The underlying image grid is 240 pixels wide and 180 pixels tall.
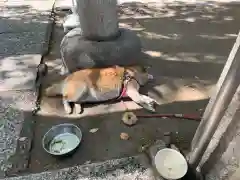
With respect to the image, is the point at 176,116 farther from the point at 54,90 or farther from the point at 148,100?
the point at 54,90

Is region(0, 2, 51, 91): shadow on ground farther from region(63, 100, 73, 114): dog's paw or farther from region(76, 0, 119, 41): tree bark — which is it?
region(76, 0, 119, 41): tree bark

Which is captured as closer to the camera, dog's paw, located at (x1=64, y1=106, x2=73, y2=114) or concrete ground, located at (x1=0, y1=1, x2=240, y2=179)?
concrete ground, located at (x1=0, y1=1, x2=240, y2=179)

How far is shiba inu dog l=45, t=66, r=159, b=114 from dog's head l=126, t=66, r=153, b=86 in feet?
0.07

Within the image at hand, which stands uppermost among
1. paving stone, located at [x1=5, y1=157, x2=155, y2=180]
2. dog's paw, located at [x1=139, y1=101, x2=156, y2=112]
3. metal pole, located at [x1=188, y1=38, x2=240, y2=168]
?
metal pole, located at [x1=188, y1=38, x2=240, y2=168]

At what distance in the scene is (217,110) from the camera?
204 centimetres

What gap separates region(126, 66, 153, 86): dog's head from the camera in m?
4.00

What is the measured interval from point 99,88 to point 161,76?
1.20 m

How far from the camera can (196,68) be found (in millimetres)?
4590

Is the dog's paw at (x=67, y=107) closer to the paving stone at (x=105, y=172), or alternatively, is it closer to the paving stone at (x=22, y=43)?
the paving stone at (x=105, y=172)

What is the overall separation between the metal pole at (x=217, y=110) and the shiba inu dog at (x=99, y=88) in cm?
139

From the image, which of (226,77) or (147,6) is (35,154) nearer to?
(226,77)

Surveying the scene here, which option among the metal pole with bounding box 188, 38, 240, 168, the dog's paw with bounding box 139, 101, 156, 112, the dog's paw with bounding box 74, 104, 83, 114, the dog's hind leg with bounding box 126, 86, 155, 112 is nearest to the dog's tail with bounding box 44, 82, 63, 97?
the dog's paw with bounding box 74, 104, 83, 114

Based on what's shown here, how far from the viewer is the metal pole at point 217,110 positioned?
6.04 ft

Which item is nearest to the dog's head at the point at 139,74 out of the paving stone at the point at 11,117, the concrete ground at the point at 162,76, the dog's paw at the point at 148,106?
the concrete ground at the point at 162,76
